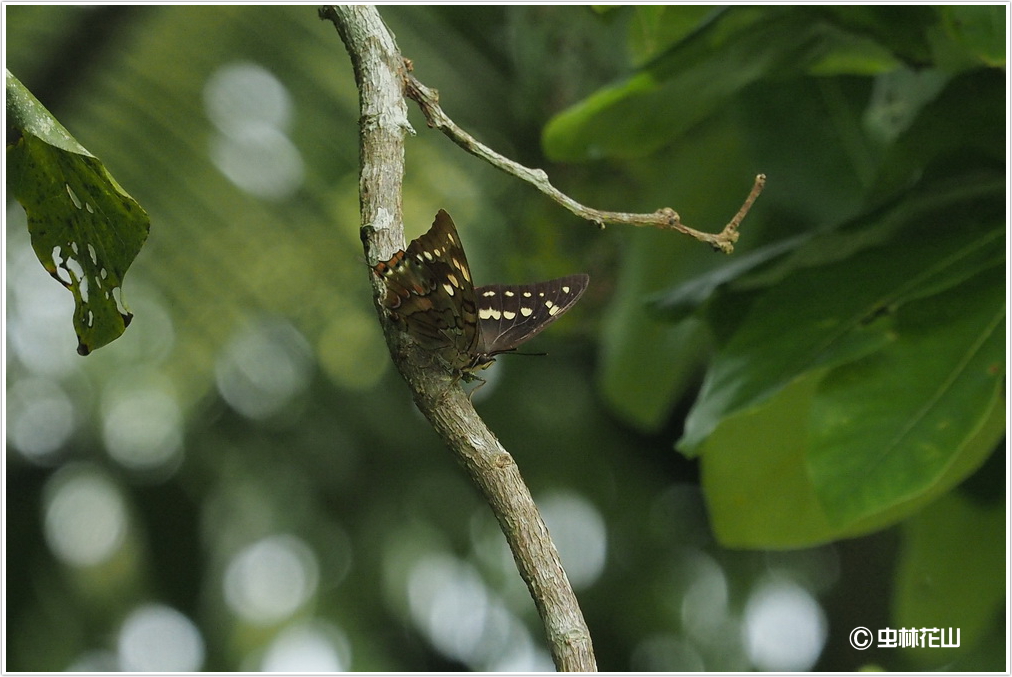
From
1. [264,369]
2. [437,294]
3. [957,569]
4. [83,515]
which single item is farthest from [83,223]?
[83,515]

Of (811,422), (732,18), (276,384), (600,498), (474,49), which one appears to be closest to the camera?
(811,422)

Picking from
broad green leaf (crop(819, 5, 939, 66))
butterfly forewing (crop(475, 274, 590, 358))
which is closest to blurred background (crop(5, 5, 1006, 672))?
broad green leaf (crop(819, 5, 939, 66))

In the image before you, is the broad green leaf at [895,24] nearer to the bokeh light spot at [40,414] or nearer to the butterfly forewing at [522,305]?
the butterfly forewing at [522,305]

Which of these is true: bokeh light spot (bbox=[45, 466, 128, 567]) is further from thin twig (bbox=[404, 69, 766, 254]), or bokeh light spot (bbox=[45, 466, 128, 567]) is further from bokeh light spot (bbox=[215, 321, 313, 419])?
thin twig (bbox=[404, 69, 766, 254])

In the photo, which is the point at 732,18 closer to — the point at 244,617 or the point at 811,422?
the point at 811,422

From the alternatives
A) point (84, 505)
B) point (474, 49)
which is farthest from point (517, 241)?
point (84, 505)
